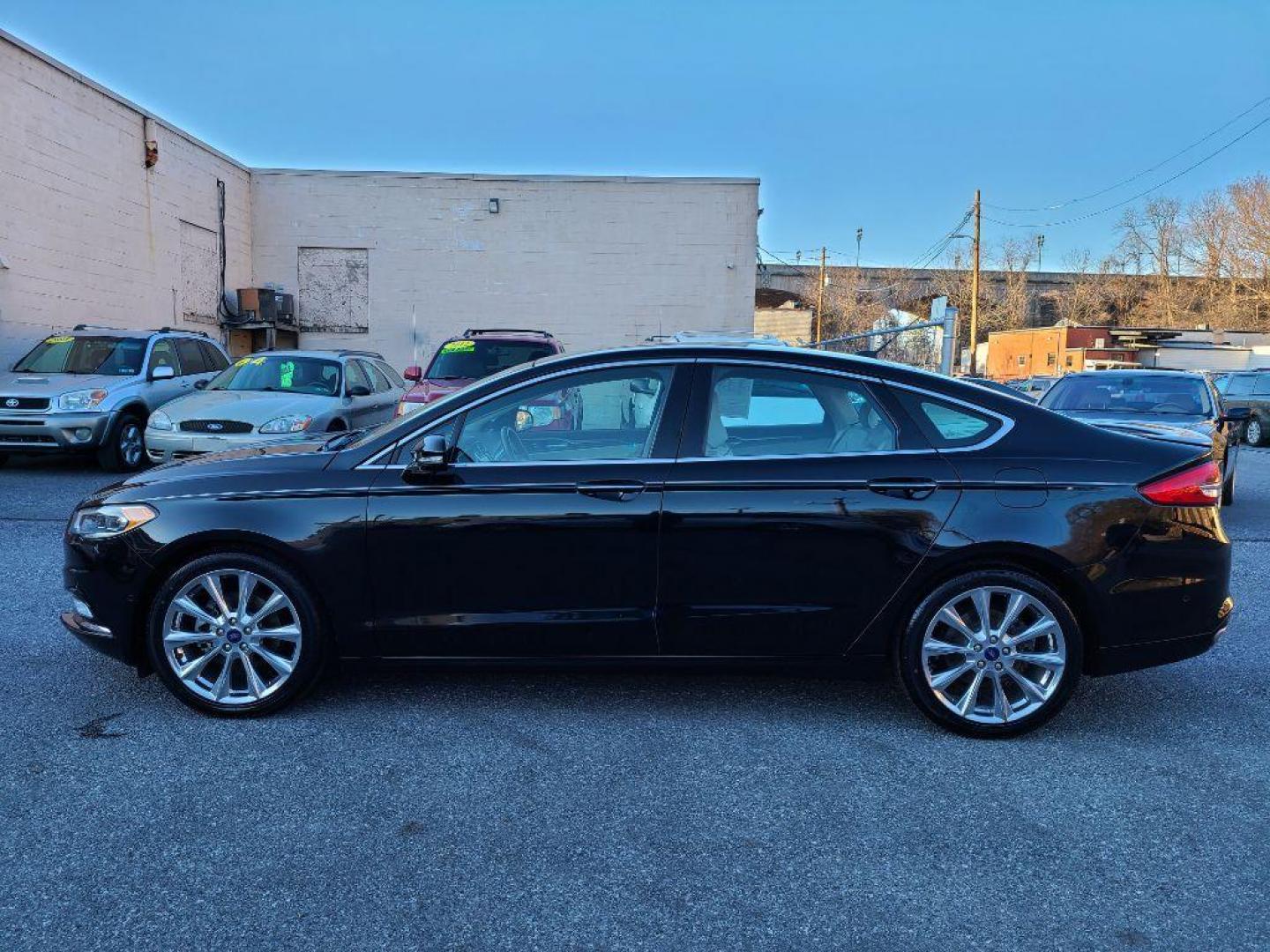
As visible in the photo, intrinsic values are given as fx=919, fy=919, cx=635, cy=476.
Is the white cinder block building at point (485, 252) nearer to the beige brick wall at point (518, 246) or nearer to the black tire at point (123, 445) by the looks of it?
the beige brick wall at point (518, 246)

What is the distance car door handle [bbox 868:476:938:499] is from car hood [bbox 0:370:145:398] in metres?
10.3

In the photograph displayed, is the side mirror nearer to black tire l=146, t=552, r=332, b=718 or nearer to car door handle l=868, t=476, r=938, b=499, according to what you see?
black tire l=146, t=552, r=332, b=718

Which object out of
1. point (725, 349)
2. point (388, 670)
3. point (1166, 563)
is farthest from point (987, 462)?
point (388, 670)

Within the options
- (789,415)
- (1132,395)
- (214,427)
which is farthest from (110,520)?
(1132,395)

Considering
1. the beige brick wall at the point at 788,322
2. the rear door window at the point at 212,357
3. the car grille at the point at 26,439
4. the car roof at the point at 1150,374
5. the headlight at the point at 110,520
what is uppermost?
the beige brick wall at the point at 788,322

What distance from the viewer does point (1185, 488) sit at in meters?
3.74

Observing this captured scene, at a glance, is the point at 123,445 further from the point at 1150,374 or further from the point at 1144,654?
the point at 1150,374

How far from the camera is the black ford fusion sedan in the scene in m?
3.71

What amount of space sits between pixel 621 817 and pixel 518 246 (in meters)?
19.7

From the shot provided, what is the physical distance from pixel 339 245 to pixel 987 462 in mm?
20347

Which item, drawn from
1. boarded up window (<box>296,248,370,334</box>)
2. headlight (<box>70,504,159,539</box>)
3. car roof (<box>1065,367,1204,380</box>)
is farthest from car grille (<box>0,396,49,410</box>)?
car roof (<box>1065,367,1204,380</box>)

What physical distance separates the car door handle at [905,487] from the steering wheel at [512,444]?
1.46m

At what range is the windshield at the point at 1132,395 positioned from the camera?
9672 millimetres

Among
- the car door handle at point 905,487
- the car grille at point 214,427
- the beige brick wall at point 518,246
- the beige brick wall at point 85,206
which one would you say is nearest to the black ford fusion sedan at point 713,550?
the car door handle at point 905,487
